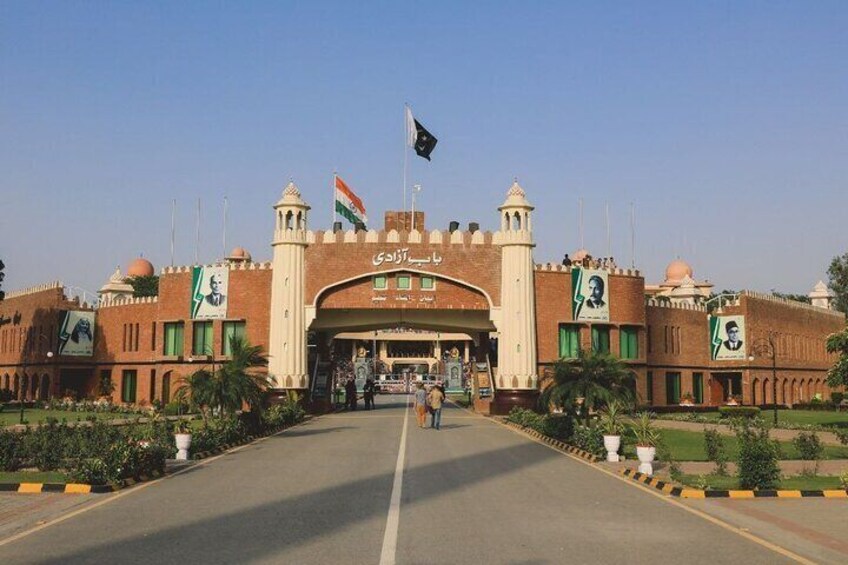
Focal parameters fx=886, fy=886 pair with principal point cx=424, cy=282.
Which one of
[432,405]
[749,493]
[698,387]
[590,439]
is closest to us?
[749,493]

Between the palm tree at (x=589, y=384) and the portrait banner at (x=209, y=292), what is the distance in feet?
80.5

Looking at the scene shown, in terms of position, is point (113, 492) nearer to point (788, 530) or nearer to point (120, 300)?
point (788, 530)

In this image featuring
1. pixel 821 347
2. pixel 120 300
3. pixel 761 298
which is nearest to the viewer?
pixel 120 300

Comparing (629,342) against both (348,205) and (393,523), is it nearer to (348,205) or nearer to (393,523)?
(348,205)

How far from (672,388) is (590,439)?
3191cm

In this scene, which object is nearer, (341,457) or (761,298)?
(341,457)

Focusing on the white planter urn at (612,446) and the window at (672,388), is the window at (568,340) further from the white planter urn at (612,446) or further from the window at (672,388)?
the white planter urn at (612,446)

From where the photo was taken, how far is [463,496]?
14570mm

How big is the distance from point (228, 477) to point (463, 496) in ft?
17.3

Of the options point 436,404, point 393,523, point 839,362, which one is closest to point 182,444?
point 393,523

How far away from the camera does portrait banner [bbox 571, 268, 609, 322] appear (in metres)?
46.0

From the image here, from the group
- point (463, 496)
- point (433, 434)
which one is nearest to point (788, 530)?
point (463, 496)

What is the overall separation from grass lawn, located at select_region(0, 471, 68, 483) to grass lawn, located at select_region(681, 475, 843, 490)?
11576mm

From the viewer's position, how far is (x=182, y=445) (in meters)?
21.1
